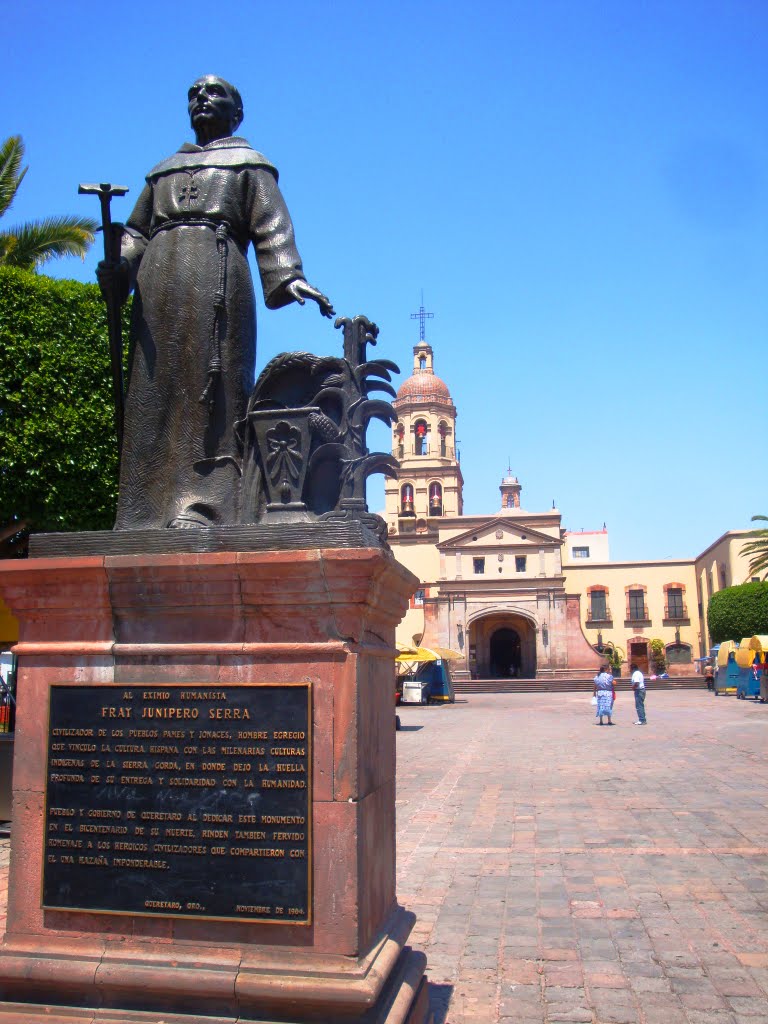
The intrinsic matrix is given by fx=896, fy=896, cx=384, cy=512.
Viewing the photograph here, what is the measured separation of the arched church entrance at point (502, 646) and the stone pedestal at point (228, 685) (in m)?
47.6

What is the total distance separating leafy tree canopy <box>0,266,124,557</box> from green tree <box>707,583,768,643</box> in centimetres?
3580

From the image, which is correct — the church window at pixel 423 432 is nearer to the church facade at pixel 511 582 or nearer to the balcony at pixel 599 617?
the church facade at pixel 511 582

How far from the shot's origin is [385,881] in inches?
140

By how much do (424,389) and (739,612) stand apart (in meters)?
25.0

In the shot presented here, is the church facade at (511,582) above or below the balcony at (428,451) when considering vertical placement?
below

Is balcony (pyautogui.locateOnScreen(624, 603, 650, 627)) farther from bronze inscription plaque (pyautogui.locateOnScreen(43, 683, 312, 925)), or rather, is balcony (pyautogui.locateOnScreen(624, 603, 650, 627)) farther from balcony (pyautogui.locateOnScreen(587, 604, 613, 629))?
bronze inscription plaque (pyautogui.locateOnScreen(43, 683, 312, 925))

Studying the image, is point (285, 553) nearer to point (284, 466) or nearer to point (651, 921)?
point (284, 466)

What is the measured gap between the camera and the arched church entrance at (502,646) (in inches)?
2025

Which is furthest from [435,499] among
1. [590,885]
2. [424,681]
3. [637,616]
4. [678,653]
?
[590,885]

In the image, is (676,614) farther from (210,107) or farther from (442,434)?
(210,107)

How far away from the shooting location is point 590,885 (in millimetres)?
6316

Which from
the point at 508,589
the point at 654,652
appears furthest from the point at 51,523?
the point at 654,652

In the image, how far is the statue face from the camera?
4.21 meters

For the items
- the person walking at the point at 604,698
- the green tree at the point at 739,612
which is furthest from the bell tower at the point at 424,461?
the person walking at the point at 604,698
